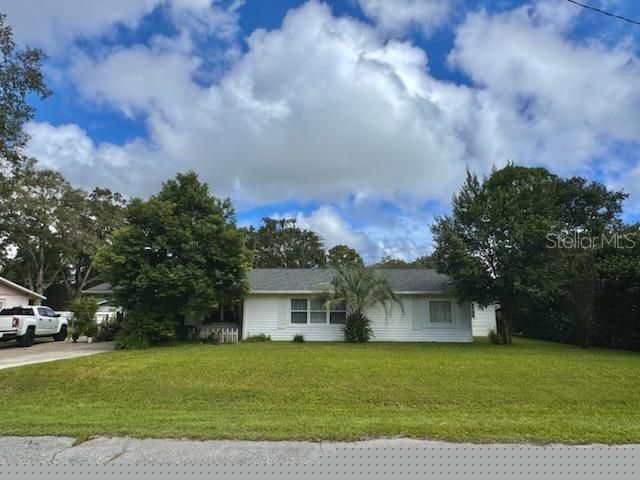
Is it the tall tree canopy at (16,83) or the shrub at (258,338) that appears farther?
the shrub at (258,338)

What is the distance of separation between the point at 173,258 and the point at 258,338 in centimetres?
502

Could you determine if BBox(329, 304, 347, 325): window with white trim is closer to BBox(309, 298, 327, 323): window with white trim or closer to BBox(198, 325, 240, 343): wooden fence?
BBox(309, 298, 327, 323): window with white trim

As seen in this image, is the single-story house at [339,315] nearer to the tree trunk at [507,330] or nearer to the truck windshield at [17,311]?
the tree trunk at [507,330]

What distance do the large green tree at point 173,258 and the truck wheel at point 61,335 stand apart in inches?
233

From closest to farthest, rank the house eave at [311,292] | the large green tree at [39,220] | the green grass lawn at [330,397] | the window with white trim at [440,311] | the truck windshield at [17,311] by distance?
the green grass lawn at [330,397] → the truck windshield at [17,311] → the house eave at [311,292] → the window with white trim at [440,311] → the large green tree at [39,220]

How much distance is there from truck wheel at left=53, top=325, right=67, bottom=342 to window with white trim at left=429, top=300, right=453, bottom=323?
17.3m

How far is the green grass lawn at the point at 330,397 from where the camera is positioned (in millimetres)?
5570

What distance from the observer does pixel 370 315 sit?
19234mm

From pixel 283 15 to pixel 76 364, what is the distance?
9877mm

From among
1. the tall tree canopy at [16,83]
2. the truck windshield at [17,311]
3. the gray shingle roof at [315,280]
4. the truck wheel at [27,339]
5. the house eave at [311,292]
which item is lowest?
the truck wheel at [27,339]

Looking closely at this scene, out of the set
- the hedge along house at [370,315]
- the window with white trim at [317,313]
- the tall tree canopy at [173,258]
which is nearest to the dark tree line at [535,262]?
the hedge along house at [370,315]

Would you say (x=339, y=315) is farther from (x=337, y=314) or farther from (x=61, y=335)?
(x=61, y=335)

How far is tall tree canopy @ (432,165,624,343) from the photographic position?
16609mm

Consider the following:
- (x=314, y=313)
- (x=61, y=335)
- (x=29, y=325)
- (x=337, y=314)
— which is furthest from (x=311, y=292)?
(x=61, y=335)
